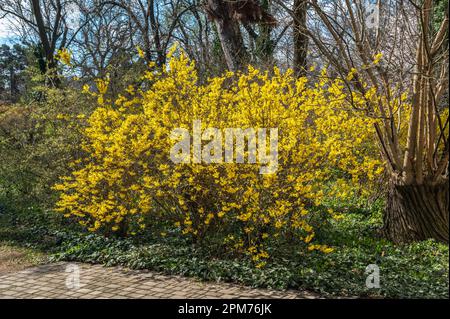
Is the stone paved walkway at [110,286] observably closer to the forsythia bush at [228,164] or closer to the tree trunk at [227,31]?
the forsythia bush at [228,164]

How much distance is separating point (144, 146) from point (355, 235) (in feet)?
10.7

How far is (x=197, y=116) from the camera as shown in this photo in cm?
591

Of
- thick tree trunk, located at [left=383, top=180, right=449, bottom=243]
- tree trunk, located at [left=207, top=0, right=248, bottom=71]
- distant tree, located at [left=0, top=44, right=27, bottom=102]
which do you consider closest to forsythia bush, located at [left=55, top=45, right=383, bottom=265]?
thick tree trunk, located at [left=383, top=180, right=449, bottom=243]

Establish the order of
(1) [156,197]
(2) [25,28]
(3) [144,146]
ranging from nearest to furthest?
(3) [144,146] < (1) [156,197] < (2) [25,28]

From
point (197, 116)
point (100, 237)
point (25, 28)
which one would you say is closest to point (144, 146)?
point (197, 116)

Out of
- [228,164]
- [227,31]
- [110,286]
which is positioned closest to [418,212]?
[228,164]

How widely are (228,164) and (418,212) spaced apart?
2583mm

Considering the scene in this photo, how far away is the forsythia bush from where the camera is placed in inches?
217

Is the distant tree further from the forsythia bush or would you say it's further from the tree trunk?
the forsythia bush

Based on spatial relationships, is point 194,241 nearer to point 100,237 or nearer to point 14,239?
point 100,237

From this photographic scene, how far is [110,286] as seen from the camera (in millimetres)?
5207

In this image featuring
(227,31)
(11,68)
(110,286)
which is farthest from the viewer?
(11,68)

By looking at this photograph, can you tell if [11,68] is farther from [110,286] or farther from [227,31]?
[110,286]

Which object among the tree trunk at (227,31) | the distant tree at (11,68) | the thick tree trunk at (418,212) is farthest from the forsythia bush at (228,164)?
the distant tree at (11,68)
